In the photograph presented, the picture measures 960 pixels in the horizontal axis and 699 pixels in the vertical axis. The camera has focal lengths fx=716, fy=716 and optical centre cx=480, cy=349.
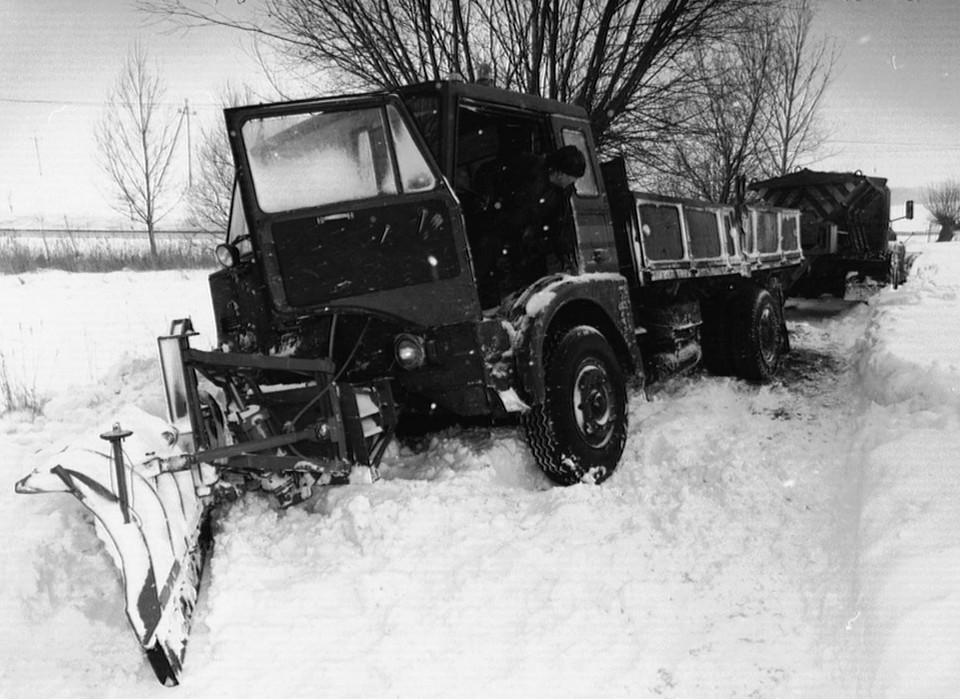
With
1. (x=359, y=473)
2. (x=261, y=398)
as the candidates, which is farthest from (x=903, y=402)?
(x=261, y=398)

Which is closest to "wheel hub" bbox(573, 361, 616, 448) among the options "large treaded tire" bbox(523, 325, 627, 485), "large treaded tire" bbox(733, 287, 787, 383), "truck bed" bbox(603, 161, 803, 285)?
"large treaded tire" bbox(523, 325, 627, 485)

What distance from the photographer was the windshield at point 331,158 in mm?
3836

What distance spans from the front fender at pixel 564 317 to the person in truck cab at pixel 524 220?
1.09 ft

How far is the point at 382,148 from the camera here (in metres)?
3.84

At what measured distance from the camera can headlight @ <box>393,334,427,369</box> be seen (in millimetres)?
3871

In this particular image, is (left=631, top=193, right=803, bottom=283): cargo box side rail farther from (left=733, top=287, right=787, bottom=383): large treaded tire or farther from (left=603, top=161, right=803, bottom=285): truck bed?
(left=733, top=287, right=787, bottom=383): large treaded tire

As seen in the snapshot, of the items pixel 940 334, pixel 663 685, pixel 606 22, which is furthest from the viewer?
pixel 606 22

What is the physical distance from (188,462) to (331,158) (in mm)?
1787

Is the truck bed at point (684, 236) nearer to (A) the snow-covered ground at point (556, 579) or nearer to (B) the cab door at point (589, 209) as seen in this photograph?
(B) the cab door at point (589, 209)

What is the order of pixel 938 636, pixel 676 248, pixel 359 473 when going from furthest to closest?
1. pixel 676 248
2. pixel 359 473
3. pixel 938 636

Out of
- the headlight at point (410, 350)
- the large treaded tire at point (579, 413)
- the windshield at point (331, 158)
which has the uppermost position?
the windshield at point (331, 158)

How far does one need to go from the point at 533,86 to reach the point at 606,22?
114 centimetres

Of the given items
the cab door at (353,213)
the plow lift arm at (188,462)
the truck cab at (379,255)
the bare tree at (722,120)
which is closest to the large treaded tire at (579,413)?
the truck cab at (379,255)

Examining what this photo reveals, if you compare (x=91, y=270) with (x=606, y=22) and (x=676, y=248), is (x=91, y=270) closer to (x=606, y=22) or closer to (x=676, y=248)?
(x=606, y=22)
